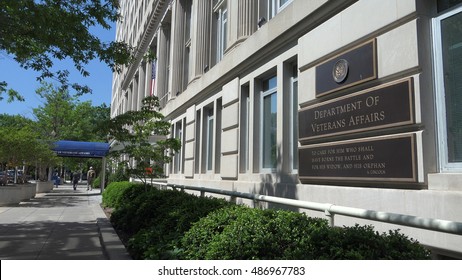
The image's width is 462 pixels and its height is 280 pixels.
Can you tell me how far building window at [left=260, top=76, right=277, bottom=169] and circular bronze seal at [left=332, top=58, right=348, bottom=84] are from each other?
2818mm

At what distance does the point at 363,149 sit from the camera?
5.96 m

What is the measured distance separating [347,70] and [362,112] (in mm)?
830

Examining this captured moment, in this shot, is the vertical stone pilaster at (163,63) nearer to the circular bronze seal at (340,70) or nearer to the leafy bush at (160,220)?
the leafy bush at (160,220)

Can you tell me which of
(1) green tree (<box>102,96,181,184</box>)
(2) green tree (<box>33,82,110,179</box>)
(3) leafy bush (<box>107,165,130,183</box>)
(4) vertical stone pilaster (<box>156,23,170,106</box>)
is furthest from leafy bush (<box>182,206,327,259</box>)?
(2) green tree (<box>33,82,110,179</box>)

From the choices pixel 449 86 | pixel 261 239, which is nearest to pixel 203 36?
pixel 449 86

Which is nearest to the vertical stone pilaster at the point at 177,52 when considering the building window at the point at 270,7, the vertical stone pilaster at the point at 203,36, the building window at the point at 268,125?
the vertical stone pilaster at the point at 203,36

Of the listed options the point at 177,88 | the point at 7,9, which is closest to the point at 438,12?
the point at 7,9

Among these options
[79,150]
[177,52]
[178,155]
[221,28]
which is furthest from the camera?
[79,150]

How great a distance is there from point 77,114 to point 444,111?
45227 mm

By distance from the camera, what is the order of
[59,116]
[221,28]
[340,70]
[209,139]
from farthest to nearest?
[59,116] < [221,28] < [209,139] < [340,70]

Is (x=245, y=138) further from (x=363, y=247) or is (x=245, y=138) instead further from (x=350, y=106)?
(x=363, y=247)

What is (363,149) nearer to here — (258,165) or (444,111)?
(444,111)

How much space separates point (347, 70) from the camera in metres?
6.43
